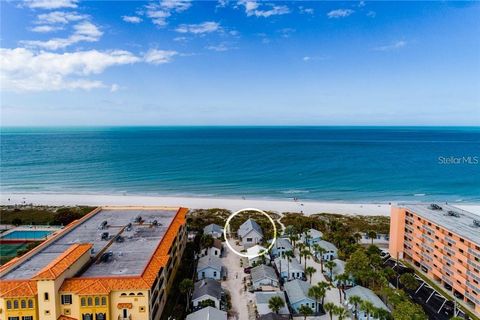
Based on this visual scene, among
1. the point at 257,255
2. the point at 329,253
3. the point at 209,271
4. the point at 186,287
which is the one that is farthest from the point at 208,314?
the point at 329,253

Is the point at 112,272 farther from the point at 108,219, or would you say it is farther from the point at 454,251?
the point at 454,251

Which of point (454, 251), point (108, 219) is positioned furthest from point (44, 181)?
point (454, 251)

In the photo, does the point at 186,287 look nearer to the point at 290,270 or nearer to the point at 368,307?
the point at 290,270

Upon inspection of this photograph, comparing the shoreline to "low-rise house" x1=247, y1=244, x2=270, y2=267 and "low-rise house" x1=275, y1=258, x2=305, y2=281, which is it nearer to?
"low-rise house" x1=247, y1=244, x2=270, y2=267

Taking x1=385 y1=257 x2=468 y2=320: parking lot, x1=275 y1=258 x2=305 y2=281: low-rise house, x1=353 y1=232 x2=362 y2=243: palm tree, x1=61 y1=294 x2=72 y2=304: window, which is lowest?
x1=385 y1=257 x2=468 y2=320: parking lot

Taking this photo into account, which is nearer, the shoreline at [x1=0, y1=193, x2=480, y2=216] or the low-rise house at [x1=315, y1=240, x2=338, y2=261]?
the low-rise house at [x1=315, y1=240, x2=338, y2=261]

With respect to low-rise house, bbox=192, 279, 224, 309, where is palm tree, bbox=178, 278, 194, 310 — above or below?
above

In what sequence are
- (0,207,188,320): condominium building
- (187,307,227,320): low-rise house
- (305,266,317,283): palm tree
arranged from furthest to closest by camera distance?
(305,266,317,283): palm tree, (187,307,227,320): low-rise house, (0,207,188,320): condominium building

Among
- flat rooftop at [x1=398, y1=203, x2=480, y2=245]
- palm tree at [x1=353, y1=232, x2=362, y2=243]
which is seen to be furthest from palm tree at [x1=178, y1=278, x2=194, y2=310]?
flat rooftop at [x1=398, y1=203, x2=480, y2=245]
